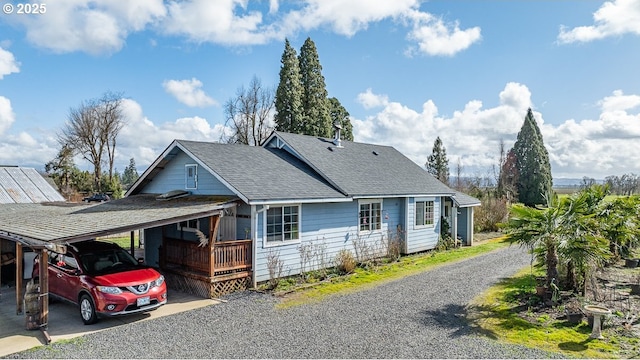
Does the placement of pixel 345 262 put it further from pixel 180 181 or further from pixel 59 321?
pixel 59 321

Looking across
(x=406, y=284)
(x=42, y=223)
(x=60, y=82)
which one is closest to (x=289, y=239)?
→ (x=406, y=284)

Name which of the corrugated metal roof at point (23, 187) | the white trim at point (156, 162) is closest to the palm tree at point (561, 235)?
the white trim at point (156, 162)

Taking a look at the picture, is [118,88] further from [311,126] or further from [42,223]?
[42,223]

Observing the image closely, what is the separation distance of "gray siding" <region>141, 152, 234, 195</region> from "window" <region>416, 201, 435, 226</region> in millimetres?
9288

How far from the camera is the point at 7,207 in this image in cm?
1467

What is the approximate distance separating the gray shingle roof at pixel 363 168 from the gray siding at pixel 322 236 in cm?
90

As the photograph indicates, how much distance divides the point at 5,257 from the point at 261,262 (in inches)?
331

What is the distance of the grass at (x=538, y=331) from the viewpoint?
6.90 meters

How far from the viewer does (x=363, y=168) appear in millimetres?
18250

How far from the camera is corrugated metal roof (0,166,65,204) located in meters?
16.4

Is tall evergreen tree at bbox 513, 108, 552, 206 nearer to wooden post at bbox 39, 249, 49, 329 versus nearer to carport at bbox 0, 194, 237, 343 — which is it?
carport at bbox 0, 194, 237, 343

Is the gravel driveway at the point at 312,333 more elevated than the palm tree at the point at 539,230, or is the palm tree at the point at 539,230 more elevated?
the palm tree at the point at 539,230

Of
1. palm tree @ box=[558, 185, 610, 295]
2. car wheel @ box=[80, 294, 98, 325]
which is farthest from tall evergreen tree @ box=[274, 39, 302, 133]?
car wheel @ box=[80, 294, 98, 325]

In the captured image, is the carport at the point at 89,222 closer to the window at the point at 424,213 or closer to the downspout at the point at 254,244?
the downspout at the point at 254,244
